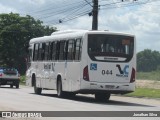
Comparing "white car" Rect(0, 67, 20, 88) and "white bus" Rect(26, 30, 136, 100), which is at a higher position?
"white bus" Rect(26, 30, 136, 100)

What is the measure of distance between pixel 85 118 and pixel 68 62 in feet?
35.7

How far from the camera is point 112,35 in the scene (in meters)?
25.5

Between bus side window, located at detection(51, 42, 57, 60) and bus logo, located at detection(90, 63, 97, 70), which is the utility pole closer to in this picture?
bus side window, located at detection(51, 42, 57, 60)

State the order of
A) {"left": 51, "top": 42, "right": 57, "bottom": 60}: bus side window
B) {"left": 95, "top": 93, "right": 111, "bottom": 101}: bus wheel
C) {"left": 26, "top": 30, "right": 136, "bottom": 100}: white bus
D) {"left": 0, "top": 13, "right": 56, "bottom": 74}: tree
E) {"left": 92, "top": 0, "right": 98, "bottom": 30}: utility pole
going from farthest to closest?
{"left": 0, "top": 13, "right": 56, "bottom": 74}: tree → {"left": 92, "top": 0, "right": 98, "bottom": 30}: utility pole → {"left": 51, "top": 42, "right": 57, "bottom": 60}: bus side window → {"left": 95, "top": 93, "right": 111, "bottom": 101}: bus wheel → {"left": 26, "top": 30, "right": 136, "bottom": 100}: white bus

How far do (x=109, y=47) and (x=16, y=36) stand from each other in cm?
6741

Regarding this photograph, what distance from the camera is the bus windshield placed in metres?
25.2

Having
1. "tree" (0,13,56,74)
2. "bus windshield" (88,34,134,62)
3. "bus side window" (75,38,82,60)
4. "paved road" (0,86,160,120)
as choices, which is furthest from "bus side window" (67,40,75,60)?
"tree" (0,13,56,74)

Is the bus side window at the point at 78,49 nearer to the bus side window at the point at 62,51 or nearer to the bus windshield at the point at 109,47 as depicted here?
the bus windshield at the point at 109,47

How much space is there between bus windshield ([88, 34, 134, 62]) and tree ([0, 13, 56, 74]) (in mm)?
63501

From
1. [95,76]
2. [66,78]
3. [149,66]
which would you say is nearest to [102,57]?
[95,76]

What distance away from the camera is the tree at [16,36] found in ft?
297

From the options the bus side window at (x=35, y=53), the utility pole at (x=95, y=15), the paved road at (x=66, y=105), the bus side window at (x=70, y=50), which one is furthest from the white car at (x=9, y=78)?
the bus side window at (x=70, y=50)

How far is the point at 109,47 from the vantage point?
25.4 meters

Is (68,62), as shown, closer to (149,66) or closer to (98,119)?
(98,119)
